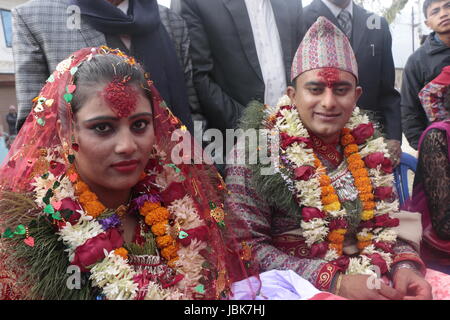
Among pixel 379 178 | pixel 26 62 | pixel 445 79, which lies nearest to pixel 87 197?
pixel 26 62

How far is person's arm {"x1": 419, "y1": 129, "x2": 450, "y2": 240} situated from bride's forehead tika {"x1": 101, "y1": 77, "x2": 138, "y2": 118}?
6.94 ft

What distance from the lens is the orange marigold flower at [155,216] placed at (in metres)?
1.87

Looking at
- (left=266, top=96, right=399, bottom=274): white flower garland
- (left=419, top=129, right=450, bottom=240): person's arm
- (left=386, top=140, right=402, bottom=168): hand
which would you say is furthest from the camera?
(left=386, top=140, right=402, bottom=168): hand

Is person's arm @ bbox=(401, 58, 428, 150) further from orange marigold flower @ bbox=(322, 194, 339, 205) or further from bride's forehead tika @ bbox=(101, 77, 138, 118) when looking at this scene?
bride's forehead tika @ bbox=(101, 77, 138, 118)

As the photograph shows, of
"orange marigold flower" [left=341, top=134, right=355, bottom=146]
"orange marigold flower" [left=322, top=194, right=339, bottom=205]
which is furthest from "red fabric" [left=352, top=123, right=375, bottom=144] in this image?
"orange marigold flower" [left=322, top=194, right=339, bottom=205]

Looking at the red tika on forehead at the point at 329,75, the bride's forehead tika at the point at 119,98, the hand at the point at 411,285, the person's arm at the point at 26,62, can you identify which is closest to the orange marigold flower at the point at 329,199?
the hand at the point at 411,285

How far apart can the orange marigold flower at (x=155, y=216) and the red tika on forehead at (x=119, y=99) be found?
1.58 feet

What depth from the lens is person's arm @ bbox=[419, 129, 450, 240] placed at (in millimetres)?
2740

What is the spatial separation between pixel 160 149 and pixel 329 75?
1048 millimetres

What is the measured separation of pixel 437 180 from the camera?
2766 mm

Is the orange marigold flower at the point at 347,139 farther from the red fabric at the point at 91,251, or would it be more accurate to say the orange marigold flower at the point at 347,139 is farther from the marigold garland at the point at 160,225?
the red fabric at the point at 91,251

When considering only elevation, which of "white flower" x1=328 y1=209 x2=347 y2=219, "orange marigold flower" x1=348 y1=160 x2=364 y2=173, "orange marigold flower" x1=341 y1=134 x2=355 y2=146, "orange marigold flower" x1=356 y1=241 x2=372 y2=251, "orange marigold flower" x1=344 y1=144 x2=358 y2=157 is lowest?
"orange marigold flower" x1=356 y1=241 x2=372 y2=251

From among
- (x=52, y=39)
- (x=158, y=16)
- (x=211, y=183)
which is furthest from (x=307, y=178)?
(x=52, y=39)

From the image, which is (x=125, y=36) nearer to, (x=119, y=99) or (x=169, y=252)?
(x=119, y=99)
